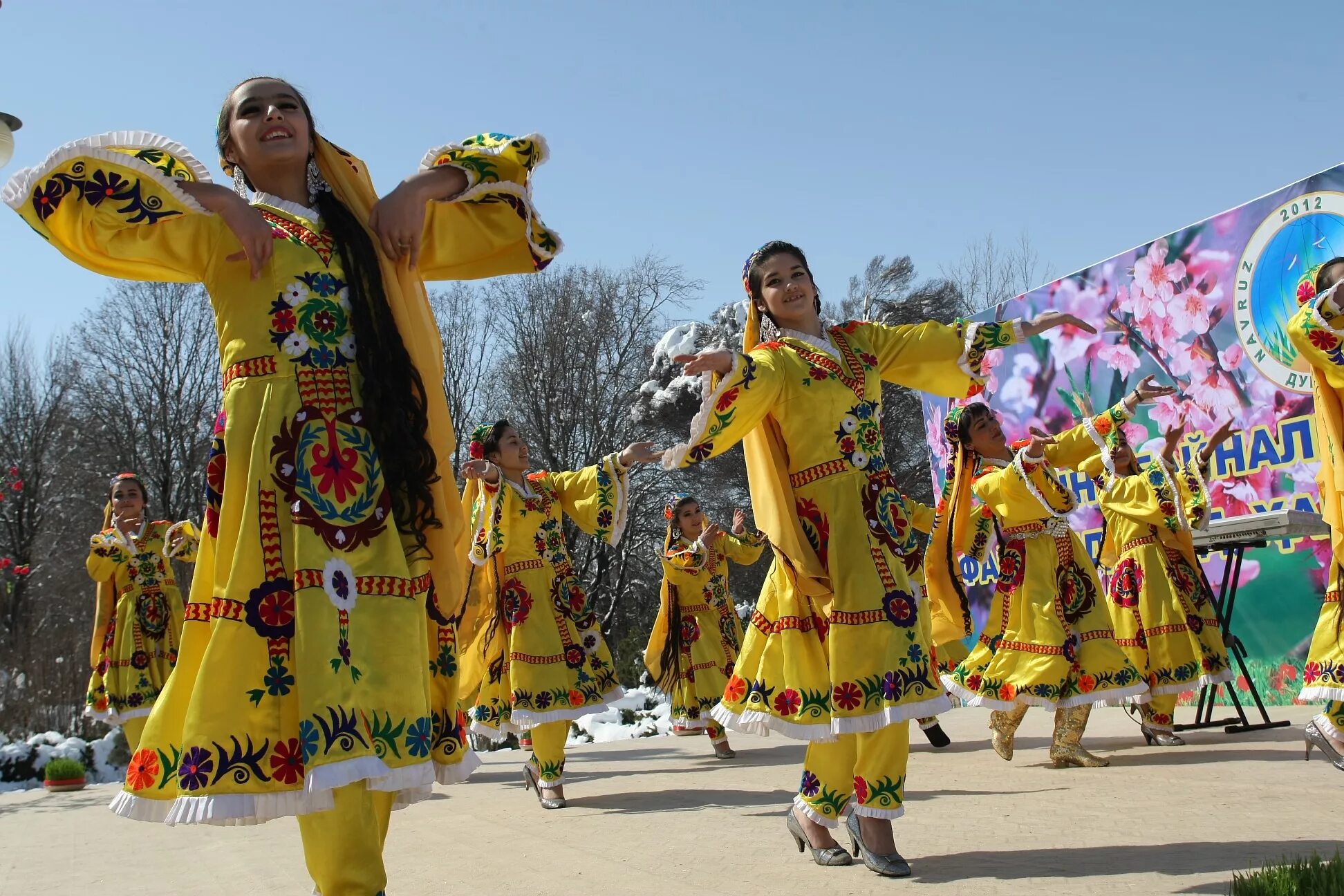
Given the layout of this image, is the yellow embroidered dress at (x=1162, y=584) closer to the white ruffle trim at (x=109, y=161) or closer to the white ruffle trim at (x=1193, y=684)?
the white ruffle trim at (x=1193, y=684)

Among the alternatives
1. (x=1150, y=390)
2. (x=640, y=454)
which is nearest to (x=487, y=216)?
(x=640, y=454)

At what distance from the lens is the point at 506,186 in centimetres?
301

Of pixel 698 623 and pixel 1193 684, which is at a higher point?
pixel 698 623

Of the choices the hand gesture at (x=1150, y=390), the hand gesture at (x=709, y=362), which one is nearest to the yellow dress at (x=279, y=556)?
the hand gesture at (x=709, y=362)

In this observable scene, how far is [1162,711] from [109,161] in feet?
22.9

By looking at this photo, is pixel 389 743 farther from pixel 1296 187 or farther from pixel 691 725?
pixel 1296 187

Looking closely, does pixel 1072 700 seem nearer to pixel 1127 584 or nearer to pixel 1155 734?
pixel 1155 734

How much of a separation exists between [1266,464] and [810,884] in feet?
22.7

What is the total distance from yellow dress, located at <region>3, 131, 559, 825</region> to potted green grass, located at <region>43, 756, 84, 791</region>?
7.57 m

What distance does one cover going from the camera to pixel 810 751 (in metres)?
4.00

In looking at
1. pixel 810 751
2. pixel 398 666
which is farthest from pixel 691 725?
pixel 398 666

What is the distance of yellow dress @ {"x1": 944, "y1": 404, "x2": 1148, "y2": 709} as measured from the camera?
6.60 metres

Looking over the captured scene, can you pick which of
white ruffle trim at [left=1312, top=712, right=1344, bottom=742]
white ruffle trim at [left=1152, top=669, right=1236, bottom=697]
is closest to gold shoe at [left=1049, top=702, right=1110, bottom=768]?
white ruffle trim at [left=1152, top=669, right=1236, bottom=697]

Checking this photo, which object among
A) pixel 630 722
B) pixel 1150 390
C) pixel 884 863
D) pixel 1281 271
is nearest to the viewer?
pixel 884 863
